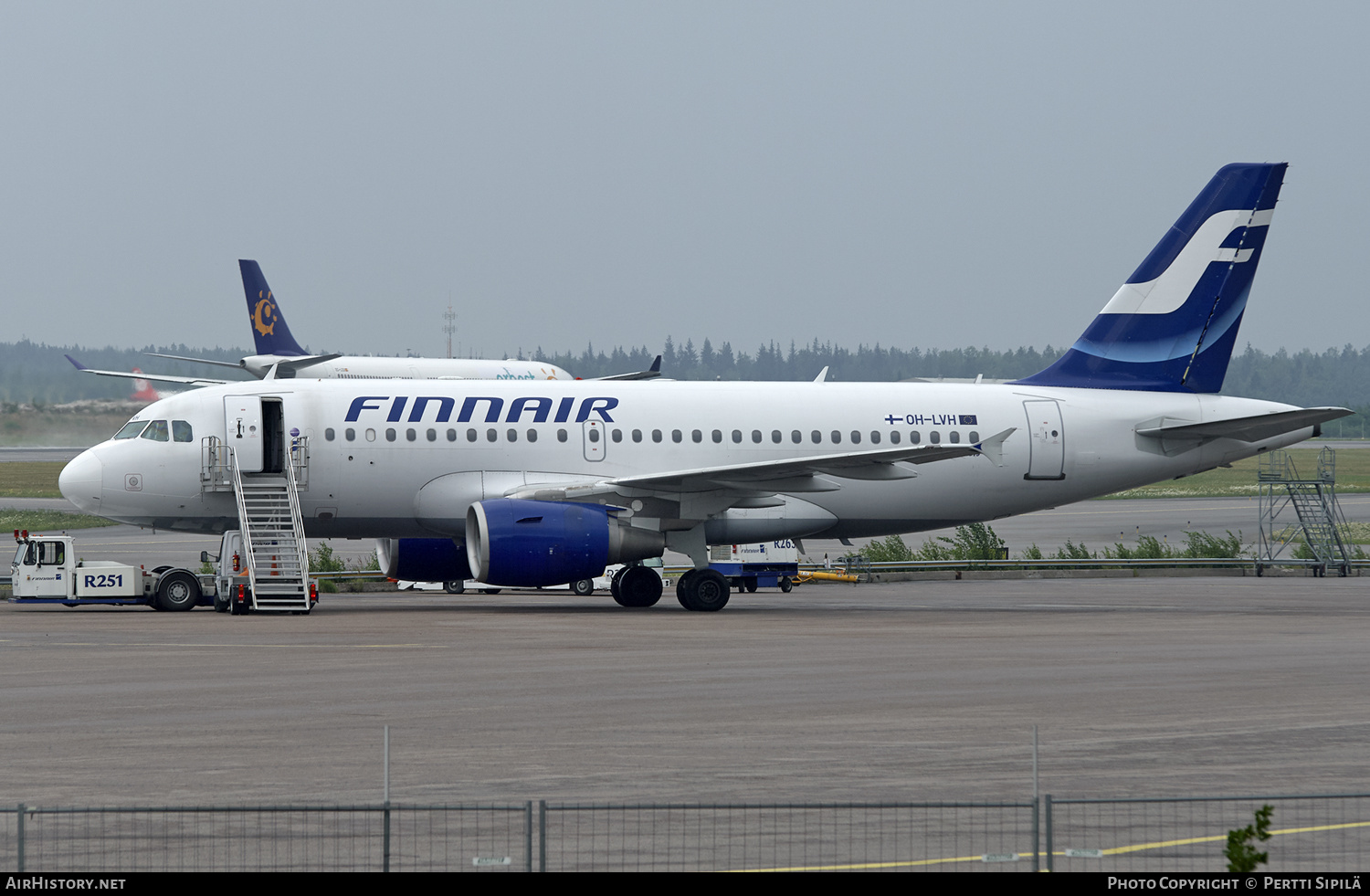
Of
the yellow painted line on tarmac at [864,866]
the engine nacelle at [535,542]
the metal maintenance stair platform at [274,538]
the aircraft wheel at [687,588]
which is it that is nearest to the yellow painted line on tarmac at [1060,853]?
the yellow painted line on tarmac at [864,866]

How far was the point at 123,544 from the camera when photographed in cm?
5356

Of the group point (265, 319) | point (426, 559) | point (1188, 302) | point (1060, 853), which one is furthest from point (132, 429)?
point (265, 319)

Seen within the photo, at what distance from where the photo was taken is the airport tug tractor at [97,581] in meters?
31.0

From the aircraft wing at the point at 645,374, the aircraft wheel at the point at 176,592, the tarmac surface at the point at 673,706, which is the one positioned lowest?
the tarmac surface at the point at 673,706

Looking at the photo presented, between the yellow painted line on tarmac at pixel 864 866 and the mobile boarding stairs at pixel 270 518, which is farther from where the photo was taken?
the mobile boarding stairs at pixel 270 518

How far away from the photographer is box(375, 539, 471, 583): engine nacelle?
3384 cm

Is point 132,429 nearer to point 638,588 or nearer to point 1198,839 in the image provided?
point 638,588

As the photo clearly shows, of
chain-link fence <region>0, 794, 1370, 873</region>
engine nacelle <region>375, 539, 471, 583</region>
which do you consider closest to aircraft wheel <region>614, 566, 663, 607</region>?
engine nacelle <region>375, 539, 471, 583</region>

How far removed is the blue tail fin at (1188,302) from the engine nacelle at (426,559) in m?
13.8

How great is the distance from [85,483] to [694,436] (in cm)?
1279

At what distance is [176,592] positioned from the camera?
104 feet

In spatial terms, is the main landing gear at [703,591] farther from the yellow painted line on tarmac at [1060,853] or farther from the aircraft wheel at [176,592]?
the yellow painted line on tarmac at [1060,853]

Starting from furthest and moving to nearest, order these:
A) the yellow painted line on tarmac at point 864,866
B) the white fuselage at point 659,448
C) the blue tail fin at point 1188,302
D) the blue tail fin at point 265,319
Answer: the blue tail fin at point 265,319 < the blue tail fin at point 1188,302 < the white fuselage at point 659,448 < the yellow painted line on tarmac at point 864,866

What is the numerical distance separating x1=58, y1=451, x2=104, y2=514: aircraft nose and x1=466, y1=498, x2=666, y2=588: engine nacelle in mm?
7811
